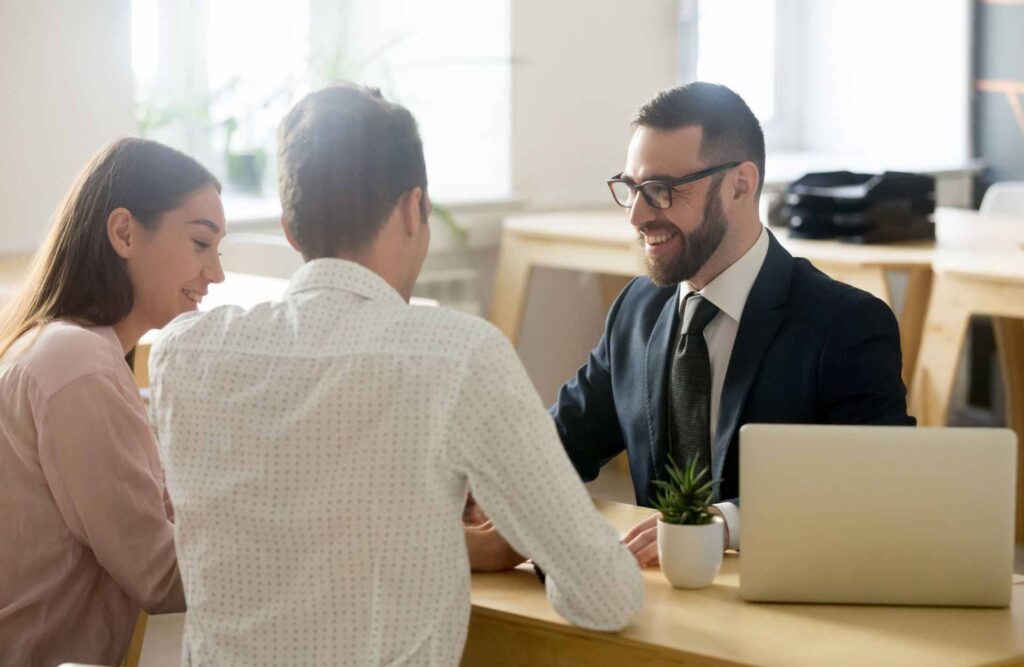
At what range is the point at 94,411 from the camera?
5.99 feet

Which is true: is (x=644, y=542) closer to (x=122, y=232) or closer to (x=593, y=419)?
(x=593, y=419)

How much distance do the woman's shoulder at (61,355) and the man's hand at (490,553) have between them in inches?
20.0

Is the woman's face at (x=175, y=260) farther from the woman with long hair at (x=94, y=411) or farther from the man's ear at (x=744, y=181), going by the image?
the man's ear at (x=744, y=181)

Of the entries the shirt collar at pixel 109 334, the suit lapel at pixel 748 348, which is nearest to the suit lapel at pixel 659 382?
the suit lapel at pixel 748 348

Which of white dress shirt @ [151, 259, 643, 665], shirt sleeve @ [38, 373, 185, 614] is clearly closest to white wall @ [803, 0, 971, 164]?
shirt sleeve @ [38, 373, 185, 614]

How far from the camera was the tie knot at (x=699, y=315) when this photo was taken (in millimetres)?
2242

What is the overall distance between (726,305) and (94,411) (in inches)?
37.4

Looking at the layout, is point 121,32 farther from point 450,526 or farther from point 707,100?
point 450,526

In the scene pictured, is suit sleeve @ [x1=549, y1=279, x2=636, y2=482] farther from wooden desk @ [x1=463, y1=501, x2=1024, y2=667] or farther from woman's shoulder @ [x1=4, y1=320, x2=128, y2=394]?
woman's shoulder @ [x1=4, y1=320, x2=128, y2=394]

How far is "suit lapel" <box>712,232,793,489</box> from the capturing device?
215cm

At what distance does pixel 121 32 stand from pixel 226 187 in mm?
987

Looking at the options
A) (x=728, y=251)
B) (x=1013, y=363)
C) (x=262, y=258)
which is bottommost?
(x=1013, y=363)

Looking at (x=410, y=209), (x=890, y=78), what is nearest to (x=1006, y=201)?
(x=890, y=78)

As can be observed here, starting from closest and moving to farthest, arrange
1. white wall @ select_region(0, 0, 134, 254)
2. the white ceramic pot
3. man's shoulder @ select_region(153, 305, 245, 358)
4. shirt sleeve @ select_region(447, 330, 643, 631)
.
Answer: shirt sleeve @ select_region(447, 330, 643, 631) < man's shoulder @ select_region(153, 305, 245, 358) < the white ceramic pot < white wall @ select_region(0, 0, 134, 254)
